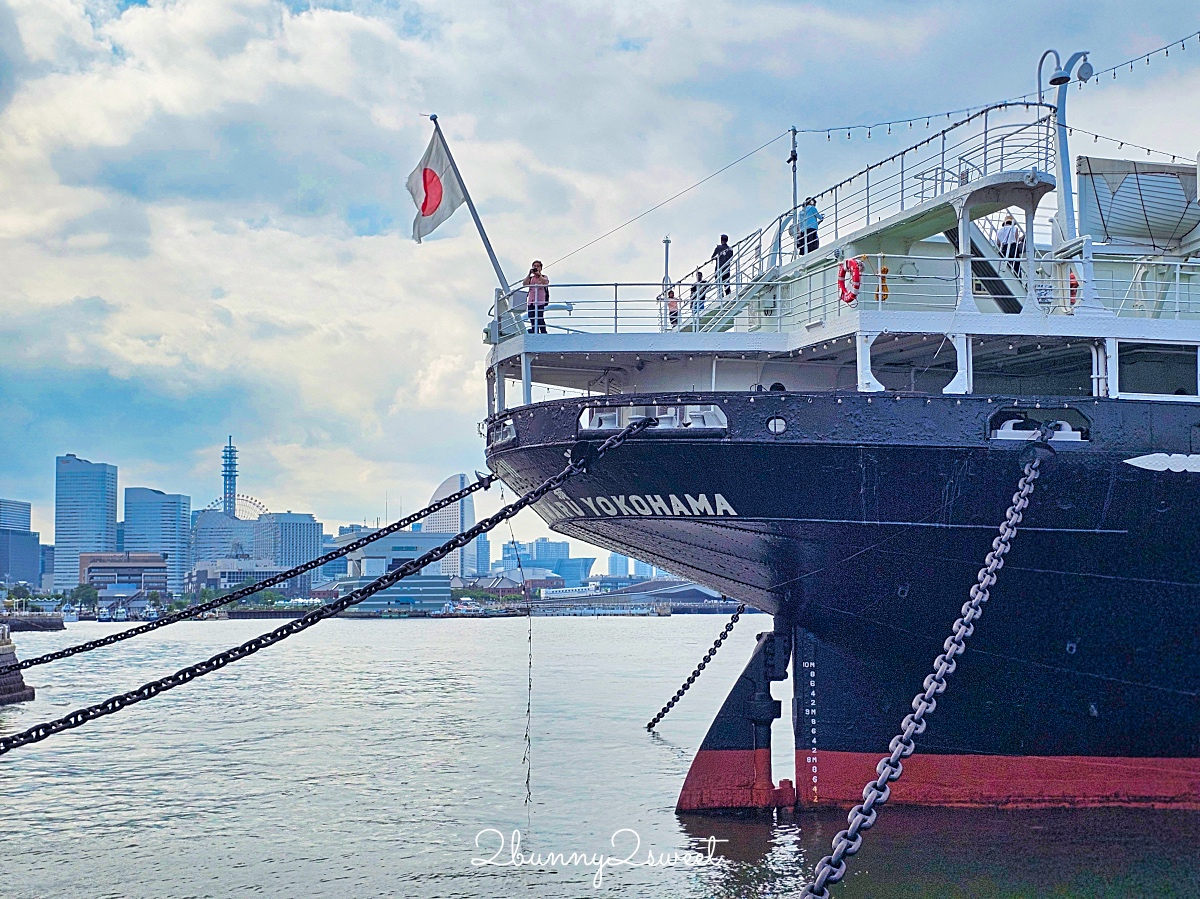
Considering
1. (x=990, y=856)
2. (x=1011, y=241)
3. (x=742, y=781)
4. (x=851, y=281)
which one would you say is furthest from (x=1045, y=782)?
(x=1011, y=241)

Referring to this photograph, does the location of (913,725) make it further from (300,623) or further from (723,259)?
(723,259)

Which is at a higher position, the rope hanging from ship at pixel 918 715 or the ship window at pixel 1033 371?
the ship window at pixel 1033 371

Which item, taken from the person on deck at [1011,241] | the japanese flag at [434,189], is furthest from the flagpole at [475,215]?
the person on deck at [1011,241]

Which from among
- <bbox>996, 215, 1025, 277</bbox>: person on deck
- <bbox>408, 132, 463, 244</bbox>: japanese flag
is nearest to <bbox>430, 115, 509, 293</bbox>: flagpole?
<bbox>408, 132, 463, 244</bbox>: japanese flag

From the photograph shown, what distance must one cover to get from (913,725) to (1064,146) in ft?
26.8

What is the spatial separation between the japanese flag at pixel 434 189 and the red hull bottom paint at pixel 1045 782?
26.9ft

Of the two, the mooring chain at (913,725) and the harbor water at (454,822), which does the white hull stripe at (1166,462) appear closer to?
the mooring chain at (913,725)

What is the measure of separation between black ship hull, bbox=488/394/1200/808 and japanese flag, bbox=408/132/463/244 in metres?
2.70

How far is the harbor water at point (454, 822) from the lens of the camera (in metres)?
13.5

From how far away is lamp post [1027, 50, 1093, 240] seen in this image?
14.5 metres

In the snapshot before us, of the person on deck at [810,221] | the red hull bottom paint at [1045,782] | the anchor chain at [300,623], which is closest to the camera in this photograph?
the anchor chain at [300,623]

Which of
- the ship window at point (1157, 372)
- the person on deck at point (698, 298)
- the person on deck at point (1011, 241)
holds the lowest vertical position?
the ship window at point (1157, 372)

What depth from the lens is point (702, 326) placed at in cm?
1711

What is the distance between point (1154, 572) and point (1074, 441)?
6.08 ft
